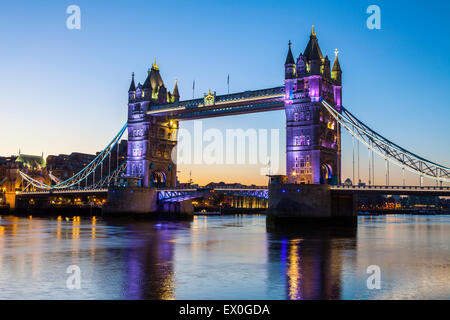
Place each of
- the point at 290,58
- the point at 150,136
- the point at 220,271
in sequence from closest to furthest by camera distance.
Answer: the point at 220,271 < the point at 290,58 < the point at 150,136

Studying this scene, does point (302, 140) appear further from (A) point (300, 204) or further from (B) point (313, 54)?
(B) point (313, 54)

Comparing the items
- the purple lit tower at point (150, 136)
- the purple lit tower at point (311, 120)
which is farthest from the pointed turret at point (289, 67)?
the purple lit tower at point (150, 136)

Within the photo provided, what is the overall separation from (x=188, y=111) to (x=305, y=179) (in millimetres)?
18952

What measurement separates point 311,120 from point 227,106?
36.7 feet

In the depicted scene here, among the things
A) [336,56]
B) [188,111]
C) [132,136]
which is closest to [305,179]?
[336,56]

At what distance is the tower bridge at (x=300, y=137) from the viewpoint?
43.0 m

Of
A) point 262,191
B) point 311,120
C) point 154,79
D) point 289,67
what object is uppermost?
point 154,79

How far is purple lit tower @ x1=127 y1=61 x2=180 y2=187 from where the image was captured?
62625 millimetres

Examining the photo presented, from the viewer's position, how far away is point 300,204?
4291cm

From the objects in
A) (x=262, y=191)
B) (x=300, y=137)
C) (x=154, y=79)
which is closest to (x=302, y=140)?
(x=300, y=137)

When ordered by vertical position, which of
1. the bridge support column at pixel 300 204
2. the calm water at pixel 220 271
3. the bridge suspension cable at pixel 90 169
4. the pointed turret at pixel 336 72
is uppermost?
the pointed turret at pixel 336 72

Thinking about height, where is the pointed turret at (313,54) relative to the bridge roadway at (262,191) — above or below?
above

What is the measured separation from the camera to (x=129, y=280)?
15.3 metres

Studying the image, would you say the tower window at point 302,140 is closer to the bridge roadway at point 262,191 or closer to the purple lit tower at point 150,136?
the bridge roadway at point 262,191
